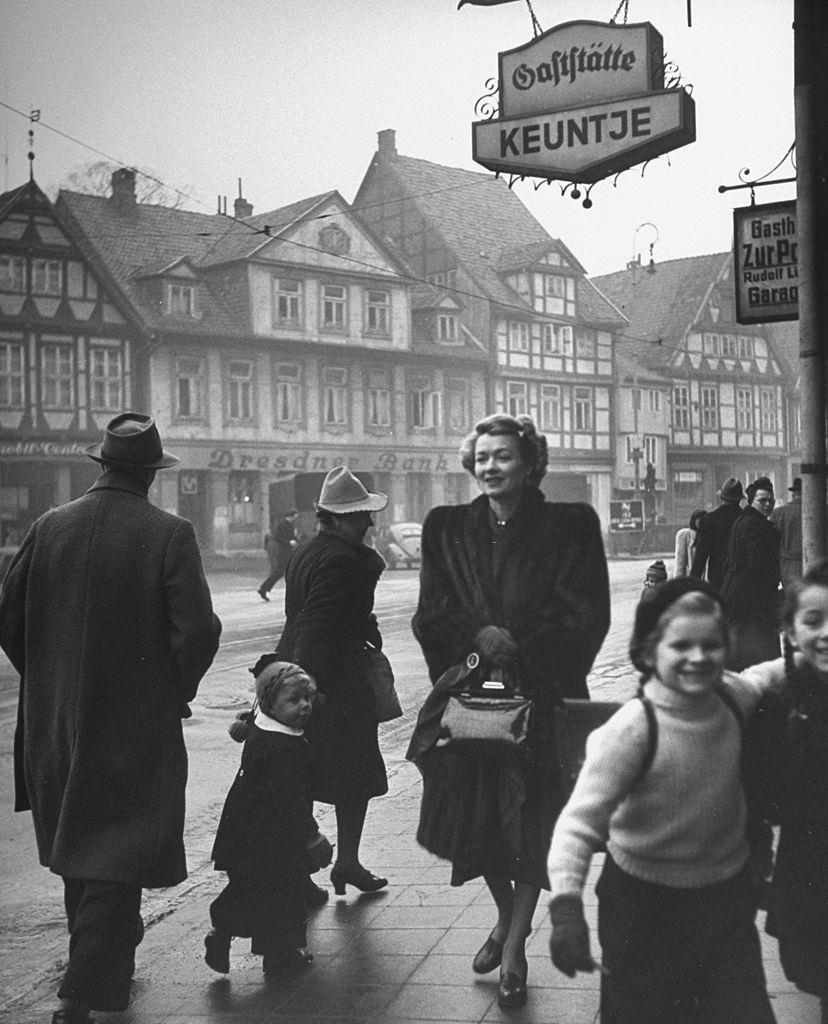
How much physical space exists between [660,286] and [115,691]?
102 ft

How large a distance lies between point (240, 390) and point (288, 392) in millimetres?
1230

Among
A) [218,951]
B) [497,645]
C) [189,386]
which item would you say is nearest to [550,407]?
[189,386]

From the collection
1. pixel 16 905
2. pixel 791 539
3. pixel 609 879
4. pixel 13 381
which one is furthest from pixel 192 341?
pixel 609 879

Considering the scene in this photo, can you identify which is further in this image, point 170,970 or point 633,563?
point 633,563

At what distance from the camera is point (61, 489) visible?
98.1 ft

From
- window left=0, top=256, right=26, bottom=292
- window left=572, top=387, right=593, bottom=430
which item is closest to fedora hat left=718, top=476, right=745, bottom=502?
window left=0, top=256, right=26, bottom=292

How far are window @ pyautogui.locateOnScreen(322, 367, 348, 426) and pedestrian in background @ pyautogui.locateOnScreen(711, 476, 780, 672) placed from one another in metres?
26.7

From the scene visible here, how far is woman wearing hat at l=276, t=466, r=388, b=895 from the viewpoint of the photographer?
4.98m

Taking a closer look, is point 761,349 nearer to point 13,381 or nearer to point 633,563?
point 633,563

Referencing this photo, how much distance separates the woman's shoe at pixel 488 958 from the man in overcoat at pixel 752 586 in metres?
4.56

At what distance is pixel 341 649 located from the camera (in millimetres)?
5055

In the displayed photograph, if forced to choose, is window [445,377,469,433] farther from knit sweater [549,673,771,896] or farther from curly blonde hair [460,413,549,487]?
knit sweater [549,673,771,896]

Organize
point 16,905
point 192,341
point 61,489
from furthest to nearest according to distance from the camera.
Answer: point 192,341 < point 61,489 < point 16,905

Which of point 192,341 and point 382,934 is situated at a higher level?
point 192,341
